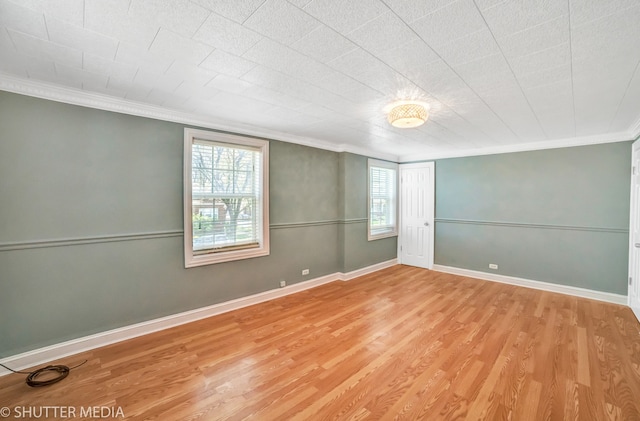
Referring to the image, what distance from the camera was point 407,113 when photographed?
240 centimetres

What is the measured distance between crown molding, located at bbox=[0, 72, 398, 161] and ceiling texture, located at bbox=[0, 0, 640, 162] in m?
0.01

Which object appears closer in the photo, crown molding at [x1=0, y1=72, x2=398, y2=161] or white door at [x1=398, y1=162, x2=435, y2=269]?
crown molding at [x1=0, y1=72, x2=398, y2=161]

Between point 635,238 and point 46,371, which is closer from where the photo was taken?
point 46,371

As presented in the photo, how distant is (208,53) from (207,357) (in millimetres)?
Answer: 2471

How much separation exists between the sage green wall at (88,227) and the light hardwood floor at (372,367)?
35 centimetres

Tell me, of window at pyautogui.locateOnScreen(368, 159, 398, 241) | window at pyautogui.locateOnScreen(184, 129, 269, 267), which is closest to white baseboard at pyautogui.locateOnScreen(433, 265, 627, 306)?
window at pyautogui.locateOnScreen(368, 159, 398, 241)

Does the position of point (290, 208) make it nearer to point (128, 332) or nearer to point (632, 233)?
point (128, 332)

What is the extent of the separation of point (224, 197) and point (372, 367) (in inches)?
97.1

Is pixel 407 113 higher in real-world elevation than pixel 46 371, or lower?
higher

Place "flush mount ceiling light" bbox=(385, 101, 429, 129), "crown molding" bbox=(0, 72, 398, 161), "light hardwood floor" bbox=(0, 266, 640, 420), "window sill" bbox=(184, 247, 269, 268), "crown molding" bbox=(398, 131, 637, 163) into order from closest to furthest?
"light hardwood floor" bbox=(0, 266, 640, 420) < "crown molding" bbox=(0, 72, 398, 161) < "flush mount ceiling light" bbox=(385, 101, 429, 129) < "window sill" bbox=(184, 247, 269, 268) < "crown molding" bbox=(398, 131, 637, 163)

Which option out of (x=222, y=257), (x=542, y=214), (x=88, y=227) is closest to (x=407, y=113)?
A: (x=222, y=257)

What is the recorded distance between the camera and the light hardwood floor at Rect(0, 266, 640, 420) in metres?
1.78

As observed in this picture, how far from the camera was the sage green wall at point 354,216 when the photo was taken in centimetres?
468

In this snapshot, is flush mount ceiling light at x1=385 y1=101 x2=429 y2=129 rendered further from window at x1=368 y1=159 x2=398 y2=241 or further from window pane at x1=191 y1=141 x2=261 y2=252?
window at x1=368 y1=159 x2=398 y2=241
